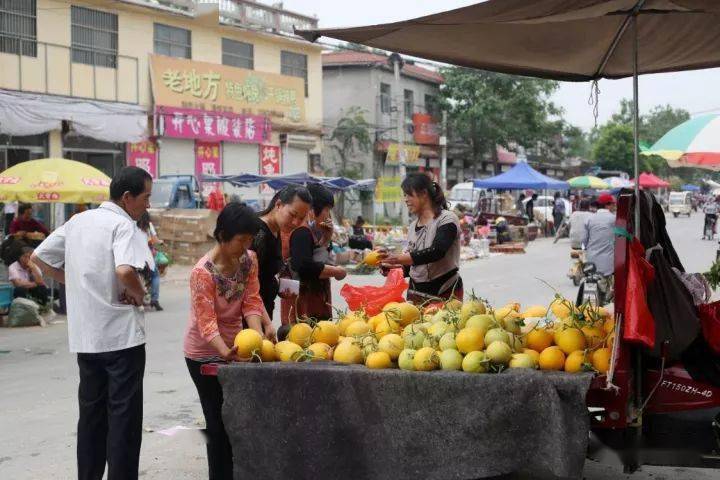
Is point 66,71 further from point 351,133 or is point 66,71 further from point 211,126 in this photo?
point 351,133

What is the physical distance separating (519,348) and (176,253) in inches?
633

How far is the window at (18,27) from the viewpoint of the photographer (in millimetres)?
18703

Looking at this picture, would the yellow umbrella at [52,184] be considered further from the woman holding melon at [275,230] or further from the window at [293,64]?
the window at [293,64]

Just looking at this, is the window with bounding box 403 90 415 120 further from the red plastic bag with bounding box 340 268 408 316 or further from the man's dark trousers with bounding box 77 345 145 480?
the man's dark trousers with bounding box 77 345 145 480

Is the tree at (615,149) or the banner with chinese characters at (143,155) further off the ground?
the tree at (615,149)

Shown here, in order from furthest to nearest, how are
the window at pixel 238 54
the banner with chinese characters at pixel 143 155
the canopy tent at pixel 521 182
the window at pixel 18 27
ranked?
the canopy tent at pixel 521 182 → the window at pixel 238 54 → the banner with chinese characters at pixel 143 155 → the window at pixel 18 27

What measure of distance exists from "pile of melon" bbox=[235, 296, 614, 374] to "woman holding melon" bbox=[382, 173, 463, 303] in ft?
3.75

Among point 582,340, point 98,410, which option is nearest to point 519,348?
point 582,340

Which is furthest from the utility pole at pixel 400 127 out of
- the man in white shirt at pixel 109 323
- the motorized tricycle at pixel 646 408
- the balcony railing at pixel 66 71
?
the motorized tricycle at pixel 646 408

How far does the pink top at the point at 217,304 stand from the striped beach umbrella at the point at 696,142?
6.56 m

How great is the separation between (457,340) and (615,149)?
196 ft

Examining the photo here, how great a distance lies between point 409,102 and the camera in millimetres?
37406

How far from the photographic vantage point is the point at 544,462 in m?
3.40

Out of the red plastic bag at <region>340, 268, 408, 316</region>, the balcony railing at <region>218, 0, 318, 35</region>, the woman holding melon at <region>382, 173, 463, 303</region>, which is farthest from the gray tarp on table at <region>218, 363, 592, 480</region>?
the balcony railing at <region>218, 0, 318, 35</region>
